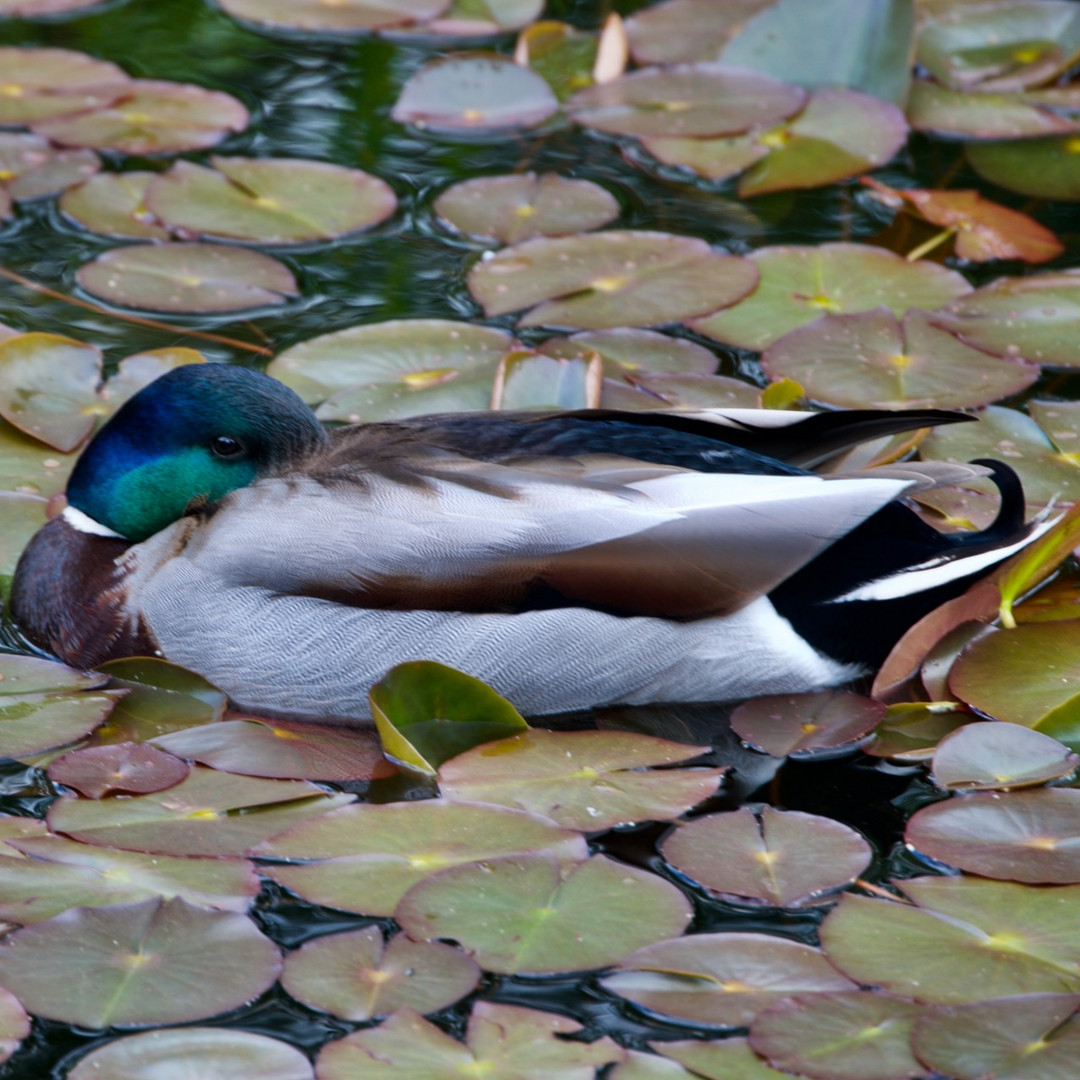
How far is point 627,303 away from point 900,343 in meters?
0.82

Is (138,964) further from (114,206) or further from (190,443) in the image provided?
(114,206)

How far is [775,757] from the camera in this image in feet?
12.7

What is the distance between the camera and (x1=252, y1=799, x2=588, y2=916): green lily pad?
3.28 metres

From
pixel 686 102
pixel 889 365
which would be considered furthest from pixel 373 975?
pixel 686 102

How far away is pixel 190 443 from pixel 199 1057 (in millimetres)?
1539

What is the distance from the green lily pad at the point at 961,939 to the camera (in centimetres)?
304

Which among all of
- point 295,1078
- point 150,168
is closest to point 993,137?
point 150,168

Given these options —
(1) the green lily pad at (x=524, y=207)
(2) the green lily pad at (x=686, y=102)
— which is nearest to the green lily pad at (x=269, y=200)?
(1) the green lily pad at (x=524, y=207)

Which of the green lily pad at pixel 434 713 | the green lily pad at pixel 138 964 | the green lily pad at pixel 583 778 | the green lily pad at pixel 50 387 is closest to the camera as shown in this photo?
the green lily pad at pixel 138 964

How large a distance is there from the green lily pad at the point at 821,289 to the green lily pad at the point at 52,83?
2586 millimetres

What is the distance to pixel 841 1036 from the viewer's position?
9.61 feet

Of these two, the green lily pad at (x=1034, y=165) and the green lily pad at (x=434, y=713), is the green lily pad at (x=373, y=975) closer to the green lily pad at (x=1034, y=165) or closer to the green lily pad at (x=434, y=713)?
the green lily pad at (x=434, y=713)

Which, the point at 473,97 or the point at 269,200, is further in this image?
the point at 473,97

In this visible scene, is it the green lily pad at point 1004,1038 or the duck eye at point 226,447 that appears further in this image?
the duck eye at point 226,447
